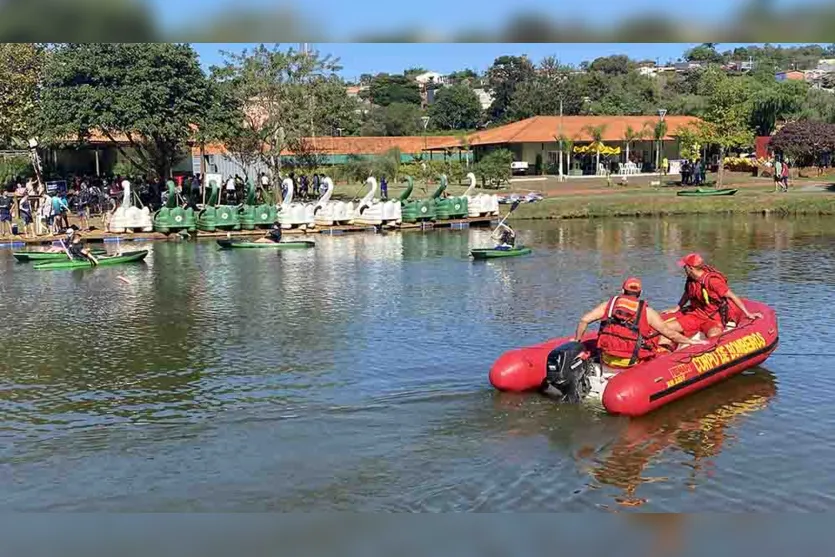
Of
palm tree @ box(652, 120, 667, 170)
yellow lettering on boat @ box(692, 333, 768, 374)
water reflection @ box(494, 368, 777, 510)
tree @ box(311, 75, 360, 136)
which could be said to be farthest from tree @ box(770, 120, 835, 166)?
water reflection @ box(494, 368, 777, 510)

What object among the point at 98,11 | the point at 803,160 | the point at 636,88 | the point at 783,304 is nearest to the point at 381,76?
the point at 636,88

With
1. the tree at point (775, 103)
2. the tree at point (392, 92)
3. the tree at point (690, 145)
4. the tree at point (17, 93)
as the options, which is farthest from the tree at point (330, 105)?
the tree at point (392, 92)

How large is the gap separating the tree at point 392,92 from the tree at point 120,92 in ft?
217

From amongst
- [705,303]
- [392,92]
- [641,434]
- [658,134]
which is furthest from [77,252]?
[392,92]

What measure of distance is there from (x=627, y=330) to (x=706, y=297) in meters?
2.32

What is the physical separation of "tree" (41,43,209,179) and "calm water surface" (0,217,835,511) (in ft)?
48.8

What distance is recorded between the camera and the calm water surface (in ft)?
29.4

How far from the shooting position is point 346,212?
114ft

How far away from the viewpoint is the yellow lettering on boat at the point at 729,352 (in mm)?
11570

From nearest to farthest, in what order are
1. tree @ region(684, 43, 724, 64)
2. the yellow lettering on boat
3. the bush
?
tree @ region(684, 43, 724, 64), the yellow lettering on boat, the bush

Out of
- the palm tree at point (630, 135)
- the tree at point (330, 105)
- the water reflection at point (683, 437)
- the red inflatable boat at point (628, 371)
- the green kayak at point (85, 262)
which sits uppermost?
the tree at point (330, 105)

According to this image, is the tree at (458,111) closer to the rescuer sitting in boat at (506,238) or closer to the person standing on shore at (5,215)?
the person standing on shore at (5,215)

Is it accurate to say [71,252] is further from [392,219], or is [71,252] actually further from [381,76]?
[381,76]

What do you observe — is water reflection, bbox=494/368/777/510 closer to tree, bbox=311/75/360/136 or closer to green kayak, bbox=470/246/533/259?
green kayak, bbox=470/246/533/259
